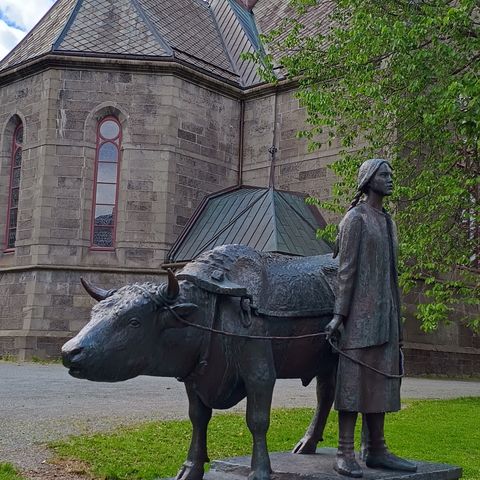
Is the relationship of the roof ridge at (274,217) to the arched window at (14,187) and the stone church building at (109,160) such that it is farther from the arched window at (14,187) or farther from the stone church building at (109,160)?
the arched window at (14,187)

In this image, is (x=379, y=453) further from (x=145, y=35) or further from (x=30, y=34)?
(x=30, y=34)

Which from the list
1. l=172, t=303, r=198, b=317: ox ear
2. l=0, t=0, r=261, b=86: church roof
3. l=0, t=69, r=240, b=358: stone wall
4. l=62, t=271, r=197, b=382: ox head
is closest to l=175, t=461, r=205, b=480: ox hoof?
l=62, t=271, r=197, b=382: ox head

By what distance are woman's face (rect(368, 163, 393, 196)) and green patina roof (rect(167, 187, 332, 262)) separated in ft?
46.9

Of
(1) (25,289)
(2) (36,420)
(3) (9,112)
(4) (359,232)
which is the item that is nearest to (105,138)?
(3) (9,112)

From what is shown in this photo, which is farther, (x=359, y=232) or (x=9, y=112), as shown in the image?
(x=9, y=112)

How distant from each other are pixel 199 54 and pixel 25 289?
35.8 feet

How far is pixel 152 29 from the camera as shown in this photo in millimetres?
25875

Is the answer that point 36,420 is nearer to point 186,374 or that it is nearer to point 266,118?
point 186,374

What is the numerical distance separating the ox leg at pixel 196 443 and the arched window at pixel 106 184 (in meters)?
19.8

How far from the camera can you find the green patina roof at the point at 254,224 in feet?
66.9

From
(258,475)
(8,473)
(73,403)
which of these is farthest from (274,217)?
(258,475)

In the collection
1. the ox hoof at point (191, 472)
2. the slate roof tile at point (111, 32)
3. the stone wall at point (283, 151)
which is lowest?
the ox hoof at point (191, 472)

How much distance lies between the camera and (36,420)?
9625 mm

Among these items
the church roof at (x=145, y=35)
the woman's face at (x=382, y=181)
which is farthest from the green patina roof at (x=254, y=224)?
the woman's face at (x=382, y=181)
